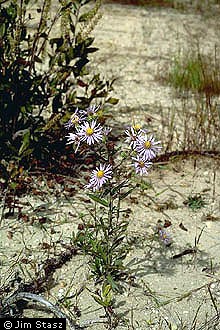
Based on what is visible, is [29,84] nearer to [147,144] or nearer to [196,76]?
[147,144]

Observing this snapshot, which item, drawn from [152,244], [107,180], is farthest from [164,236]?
[107,180]

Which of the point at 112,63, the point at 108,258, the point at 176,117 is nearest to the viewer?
the point at 108,258

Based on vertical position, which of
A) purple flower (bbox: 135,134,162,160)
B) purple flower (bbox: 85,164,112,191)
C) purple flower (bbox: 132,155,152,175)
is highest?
purple flower (bbox: 135,134,162,160)

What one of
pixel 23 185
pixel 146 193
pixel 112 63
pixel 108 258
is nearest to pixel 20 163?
pixel 23 185

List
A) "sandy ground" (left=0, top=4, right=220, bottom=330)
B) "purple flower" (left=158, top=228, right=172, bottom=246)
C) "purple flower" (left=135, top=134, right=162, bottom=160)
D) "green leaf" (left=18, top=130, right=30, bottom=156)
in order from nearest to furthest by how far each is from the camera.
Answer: "purple flower" (left=135, top=134, right=162, bottom=160), "sandy ground" (left=0, top=4, right=220, bottom=330), "purple flower" (left=158, top=228, right=172, bottom=246), "green leaf" (left=18, top=130, right=30, bottom=156)

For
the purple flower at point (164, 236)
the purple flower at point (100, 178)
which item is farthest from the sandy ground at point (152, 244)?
the purple flower at point (100, 178)

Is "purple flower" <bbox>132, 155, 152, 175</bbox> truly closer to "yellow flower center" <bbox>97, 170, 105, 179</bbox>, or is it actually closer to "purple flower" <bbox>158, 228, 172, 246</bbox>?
"yellow flower center" <bbox>97, 170, 105, 179</bbox>

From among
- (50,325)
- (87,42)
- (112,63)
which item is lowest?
(50,325)

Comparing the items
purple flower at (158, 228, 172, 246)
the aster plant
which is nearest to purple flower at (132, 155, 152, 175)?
the aster plant

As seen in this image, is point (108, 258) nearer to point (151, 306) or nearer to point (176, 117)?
point (151, 306)
